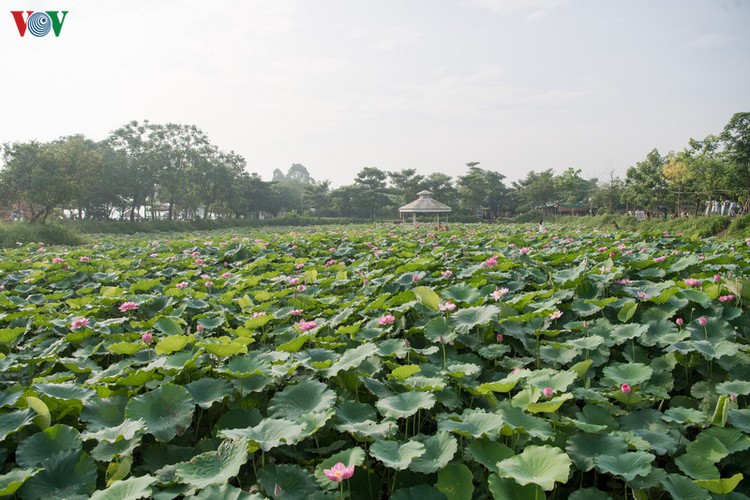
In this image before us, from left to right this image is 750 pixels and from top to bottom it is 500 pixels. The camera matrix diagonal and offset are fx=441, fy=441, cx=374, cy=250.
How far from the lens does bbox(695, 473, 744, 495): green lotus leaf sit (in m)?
1.33

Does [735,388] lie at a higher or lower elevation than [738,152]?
lower

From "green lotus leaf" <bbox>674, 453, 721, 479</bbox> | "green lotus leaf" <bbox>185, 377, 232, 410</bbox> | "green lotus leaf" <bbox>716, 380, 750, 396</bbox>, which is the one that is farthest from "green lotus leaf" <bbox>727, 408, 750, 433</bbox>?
"green lotus leaf" <bbox>185, 377, 232, 410</bbox>

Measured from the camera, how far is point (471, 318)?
262 centimetres

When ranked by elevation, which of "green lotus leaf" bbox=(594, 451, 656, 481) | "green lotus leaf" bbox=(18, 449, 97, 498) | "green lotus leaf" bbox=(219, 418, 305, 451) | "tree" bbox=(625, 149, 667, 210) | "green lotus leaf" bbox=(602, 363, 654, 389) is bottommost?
"green lotus leaf" bbox=(18, 449, 97, 498)

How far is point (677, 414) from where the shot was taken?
6.08ft

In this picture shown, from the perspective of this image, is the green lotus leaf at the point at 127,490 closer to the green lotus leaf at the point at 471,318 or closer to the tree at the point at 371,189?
the green lotus leaf at the point at 471,318

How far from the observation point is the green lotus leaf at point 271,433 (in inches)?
58.6

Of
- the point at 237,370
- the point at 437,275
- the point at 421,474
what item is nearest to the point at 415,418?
the point at 421,474

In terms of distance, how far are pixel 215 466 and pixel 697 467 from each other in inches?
65.6

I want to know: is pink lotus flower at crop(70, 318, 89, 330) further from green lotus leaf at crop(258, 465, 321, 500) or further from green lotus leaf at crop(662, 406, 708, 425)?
green lotus leaf at crop(662, 406, 708, 425)

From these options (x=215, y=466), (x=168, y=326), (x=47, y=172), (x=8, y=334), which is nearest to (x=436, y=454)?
(x=215, y=466)

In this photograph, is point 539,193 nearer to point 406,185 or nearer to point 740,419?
point 406,185

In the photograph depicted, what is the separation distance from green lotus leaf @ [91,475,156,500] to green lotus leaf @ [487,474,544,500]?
1.05 meters

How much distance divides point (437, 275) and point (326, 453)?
2.72 metres
